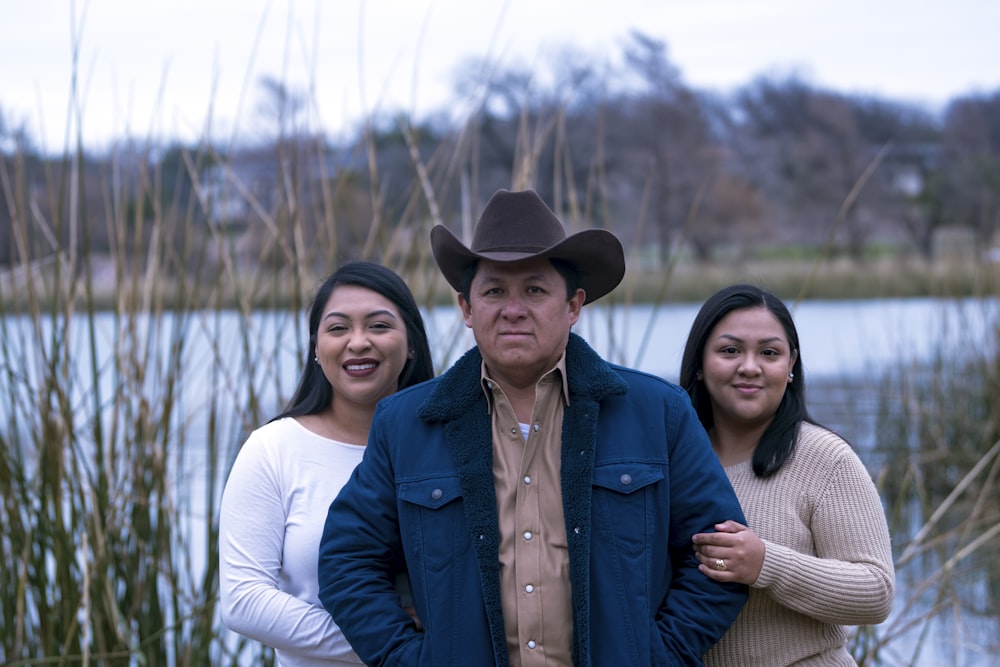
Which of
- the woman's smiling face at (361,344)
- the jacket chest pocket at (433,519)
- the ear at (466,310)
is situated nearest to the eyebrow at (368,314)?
the woman's smiling face at (361,344)

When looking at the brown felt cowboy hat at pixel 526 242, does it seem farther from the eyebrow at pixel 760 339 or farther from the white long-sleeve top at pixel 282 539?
the white long-sleeve top at pixel 282 539

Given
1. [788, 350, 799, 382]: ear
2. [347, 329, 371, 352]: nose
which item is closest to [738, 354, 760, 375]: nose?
[788, 350, 799, 382]: ear

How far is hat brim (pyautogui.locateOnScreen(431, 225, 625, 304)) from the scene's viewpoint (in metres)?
1.85

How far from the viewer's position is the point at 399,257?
3596 millimetres

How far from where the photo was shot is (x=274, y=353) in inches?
121

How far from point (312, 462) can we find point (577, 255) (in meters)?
0.65

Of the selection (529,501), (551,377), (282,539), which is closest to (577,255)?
(551,377)

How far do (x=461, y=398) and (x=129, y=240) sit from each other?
2.02 m

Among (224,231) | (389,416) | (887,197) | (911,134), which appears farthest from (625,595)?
(911,134)

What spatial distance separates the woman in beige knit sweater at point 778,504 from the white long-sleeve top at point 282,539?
673mm

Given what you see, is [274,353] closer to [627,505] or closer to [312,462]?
[312,462]

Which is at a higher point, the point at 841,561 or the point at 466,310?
the point at 466,310

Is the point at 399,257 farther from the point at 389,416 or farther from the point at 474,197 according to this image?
the point at 389,416

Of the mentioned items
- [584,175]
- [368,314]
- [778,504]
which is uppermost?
[584,175]
